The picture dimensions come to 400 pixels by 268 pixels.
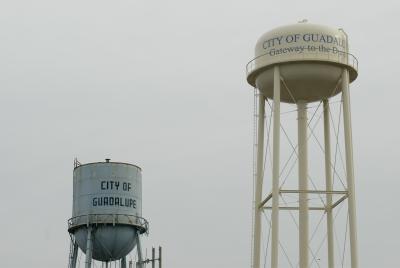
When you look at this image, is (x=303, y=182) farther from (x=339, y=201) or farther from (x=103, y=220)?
(x=103, y=220)

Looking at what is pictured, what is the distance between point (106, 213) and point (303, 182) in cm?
1262

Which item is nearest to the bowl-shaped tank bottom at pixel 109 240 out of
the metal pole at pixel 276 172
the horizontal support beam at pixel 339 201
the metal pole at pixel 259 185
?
the metal pole at pixel 259 185

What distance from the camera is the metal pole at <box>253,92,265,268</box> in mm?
38438

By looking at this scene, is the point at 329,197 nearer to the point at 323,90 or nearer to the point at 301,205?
the point at 301,205

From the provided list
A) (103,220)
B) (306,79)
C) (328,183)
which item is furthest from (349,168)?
(103,220)

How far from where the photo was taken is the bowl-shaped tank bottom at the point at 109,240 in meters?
47.3

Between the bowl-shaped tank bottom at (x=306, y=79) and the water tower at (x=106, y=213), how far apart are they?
12.3 m

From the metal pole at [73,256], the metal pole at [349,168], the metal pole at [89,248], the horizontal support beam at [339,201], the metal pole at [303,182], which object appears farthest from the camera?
the metal pole at [73,256]

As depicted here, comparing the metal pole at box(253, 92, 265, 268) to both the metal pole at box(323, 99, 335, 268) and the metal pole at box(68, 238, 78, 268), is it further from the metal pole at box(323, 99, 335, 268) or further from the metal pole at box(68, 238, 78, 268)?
the metal pole at box(68, 238, 78, 268)

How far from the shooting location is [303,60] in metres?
37.6

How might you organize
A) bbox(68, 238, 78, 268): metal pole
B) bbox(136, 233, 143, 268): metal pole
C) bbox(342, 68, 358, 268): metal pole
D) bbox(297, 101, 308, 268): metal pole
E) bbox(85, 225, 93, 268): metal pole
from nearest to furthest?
bbox(342, 68, 358, 268): metal pole
bbox(297, 101, 308, 268): metal pole
bbox(85, 225, 93, 268): metal pole
bbox(136, 233, 143, 268): metal pole
bbox(68, 238, 78, 268): metal pole

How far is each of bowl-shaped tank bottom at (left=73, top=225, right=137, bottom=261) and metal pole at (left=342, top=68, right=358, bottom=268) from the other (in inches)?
574

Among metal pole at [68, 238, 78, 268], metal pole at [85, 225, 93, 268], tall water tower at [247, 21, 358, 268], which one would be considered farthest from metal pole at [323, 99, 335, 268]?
metal pole at [68, 238, 78, 268]

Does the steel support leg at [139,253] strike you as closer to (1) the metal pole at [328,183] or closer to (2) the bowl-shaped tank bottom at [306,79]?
(1) the metal pole at [328,183]
